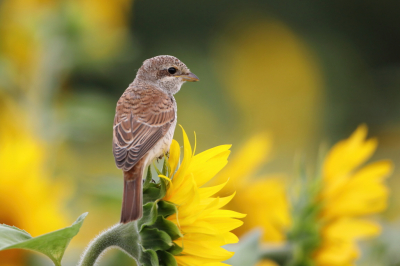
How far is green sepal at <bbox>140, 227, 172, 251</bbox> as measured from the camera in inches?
26.5

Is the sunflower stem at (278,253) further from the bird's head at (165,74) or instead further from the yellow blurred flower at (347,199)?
the bird's head at (165,74)

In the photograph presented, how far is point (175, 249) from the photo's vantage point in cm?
69

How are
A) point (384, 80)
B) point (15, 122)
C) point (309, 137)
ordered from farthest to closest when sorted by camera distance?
1. point (384, 80)
2. point (309, 137)
3. point (15, 122)

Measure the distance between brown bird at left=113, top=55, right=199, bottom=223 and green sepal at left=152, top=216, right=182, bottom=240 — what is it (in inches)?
2.9

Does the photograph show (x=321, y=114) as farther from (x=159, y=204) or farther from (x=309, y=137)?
(x=159, y=204)

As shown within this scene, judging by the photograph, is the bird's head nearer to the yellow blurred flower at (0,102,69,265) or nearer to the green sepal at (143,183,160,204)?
the green sepal at (143,183,160,204)

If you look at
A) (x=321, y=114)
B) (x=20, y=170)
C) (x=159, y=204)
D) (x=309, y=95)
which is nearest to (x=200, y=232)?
(x=159, y=204)

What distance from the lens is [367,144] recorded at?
1.20 meters

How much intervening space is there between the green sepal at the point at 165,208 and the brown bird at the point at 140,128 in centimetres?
5

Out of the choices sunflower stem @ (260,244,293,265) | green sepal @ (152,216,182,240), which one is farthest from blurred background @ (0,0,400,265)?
green sepal @ (152,216,182,240)

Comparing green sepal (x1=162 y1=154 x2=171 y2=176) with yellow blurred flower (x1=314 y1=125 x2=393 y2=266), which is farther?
yellow blurred flower (x1=314 y1=125 x2=393 y2=266)

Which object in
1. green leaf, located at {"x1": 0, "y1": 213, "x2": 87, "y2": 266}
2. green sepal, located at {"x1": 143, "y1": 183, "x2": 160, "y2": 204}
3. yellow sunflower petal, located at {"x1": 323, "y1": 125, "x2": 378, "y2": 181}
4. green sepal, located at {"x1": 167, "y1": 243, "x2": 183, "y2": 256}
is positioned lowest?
green leaf, located at {"x1": 0, "y1": 213, "x2": 87, "y2": 266}

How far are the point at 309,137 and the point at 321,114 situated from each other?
0.52 metres

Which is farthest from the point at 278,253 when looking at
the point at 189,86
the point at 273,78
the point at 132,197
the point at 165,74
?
the point at 273,78
